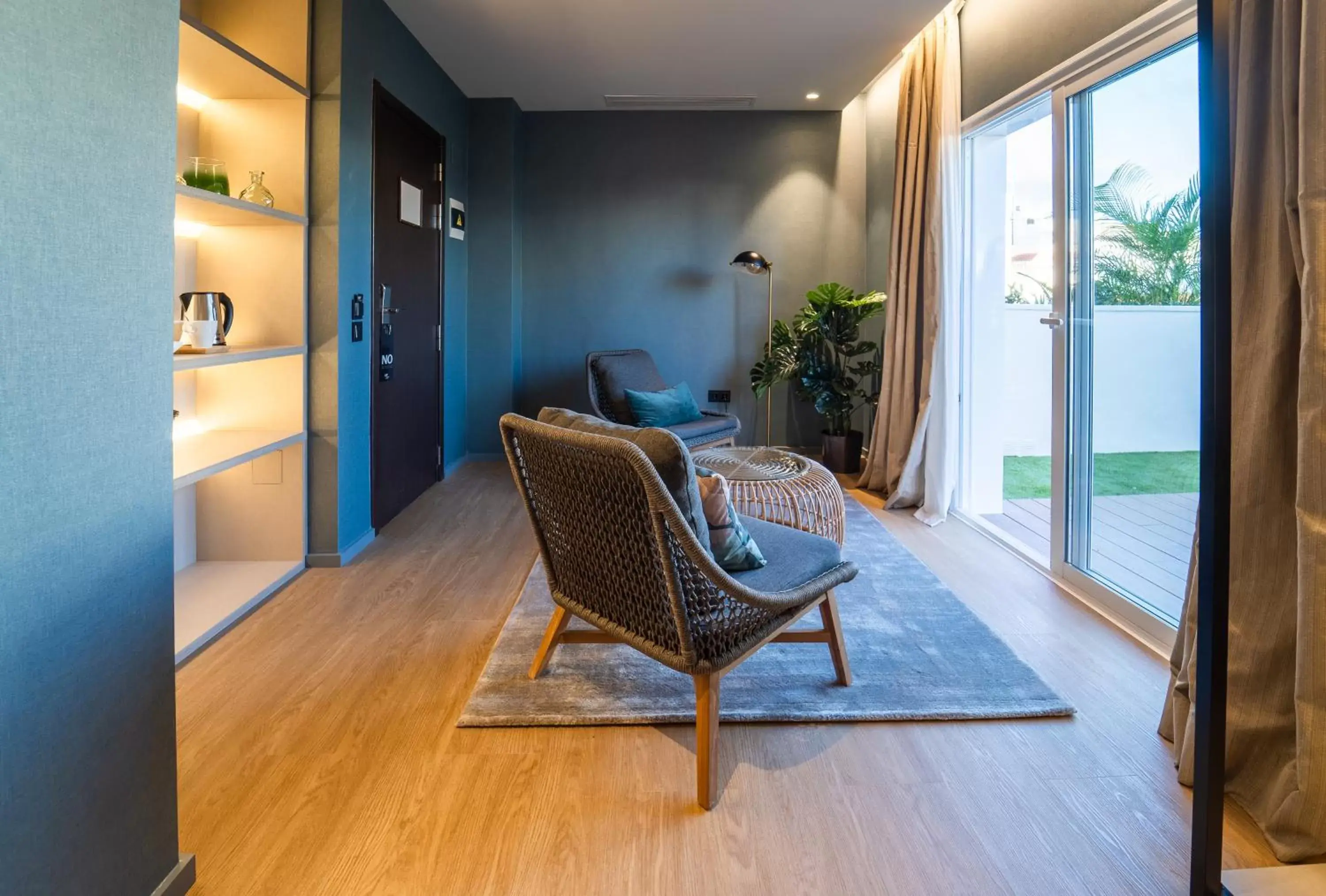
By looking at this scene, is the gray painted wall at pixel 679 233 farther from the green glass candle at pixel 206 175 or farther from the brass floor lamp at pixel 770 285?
the green glass candle at pixel 206 175

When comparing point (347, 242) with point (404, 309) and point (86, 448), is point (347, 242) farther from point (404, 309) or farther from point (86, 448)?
point (86, 448)

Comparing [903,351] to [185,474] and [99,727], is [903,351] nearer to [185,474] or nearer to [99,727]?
[185,474]

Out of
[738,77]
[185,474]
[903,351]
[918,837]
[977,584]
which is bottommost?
[918,837]

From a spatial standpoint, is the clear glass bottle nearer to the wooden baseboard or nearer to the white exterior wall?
the wooden baseboard

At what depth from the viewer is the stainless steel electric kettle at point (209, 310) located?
8.42 ft

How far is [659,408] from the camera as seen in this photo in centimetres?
468

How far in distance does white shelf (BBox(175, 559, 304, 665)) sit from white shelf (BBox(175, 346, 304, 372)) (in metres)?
0.77

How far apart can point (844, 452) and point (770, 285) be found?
51.6 inches

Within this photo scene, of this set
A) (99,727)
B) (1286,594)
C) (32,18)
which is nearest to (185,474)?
(99,727)

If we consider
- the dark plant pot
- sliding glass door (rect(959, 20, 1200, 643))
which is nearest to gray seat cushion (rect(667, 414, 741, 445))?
the dark plant pot

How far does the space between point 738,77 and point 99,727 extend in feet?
14.9

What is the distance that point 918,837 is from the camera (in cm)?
154

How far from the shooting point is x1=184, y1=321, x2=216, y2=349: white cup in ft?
8.29

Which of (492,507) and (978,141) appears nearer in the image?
(978,141)
